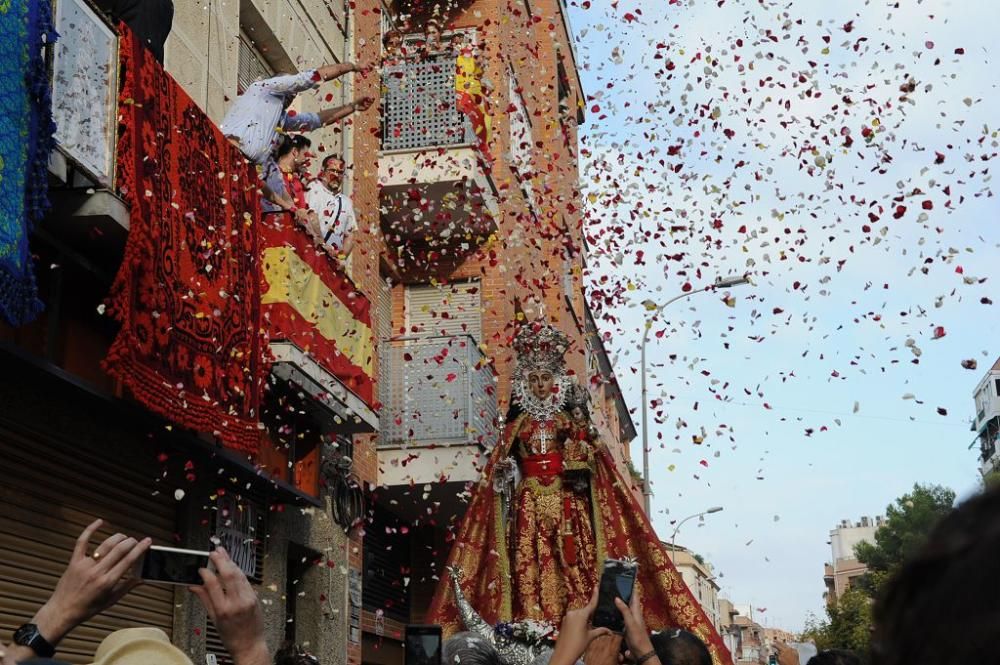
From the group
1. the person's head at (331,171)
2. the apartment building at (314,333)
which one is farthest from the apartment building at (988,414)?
the person's head at (331,171)

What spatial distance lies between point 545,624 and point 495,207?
9147mm

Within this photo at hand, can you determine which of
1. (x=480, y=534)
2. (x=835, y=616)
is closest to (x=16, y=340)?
(x=480, y=534)

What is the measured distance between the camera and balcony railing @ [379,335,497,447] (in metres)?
14.9

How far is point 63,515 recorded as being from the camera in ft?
26.0

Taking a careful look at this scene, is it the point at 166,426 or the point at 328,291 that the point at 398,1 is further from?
the point at 166,426

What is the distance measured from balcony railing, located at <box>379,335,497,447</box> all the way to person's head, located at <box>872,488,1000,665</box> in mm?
13801

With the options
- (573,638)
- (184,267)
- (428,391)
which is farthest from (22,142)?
(428,391)

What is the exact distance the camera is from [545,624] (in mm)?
8125

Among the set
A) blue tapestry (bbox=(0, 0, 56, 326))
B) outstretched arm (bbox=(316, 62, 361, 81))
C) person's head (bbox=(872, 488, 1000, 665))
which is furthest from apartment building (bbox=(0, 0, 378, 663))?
person's head (bbox=(872, 488, 1000, 665))

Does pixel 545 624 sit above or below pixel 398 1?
below

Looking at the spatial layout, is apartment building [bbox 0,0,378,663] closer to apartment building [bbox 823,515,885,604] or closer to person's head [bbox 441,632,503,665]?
person's head [bbox 441,632,503,665]

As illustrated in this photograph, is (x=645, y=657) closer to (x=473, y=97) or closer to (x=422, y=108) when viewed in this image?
(x=422, y=108)

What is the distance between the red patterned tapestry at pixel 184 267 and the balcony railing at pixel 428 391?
16.9ft

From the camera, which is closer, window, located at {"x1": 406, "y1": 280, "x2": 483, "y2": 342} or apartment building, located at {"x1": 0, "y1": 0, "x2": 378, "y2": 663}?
apartment building, located at {"x1": 0, "y1": 0, "x2": 378, "y2": 663}
